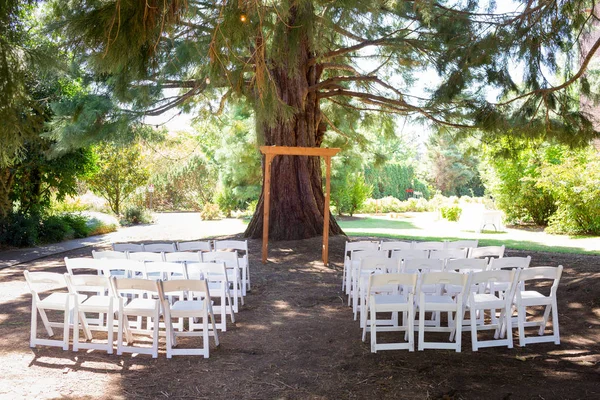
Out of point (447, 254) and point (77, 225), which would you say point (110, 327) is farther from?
point (77, 225)

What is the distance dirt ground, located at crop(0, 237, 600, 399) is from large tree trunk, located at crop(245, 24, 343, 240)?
5359 millimetres

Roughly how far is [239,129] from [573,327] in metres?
18.6

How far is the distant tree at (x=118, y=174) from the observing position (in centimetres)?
2300

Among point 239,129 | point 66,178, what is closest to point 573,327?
point 66,178

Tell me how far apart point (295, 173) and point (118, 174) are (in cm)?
1369

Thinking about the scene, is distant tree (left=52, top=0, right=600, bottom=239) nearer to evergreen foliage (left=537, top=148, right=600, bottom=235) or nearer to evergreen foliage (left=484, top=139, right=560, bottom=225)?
evergreen foliage (left=537, top=148, right=600, bottom=235)

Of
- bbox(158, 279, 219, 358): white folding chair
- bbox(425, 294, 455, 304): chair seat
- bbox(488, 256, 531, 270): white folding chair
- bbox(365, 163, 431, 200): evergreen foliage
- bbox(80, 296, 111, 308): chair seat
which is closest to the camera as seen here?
bbox(158, 279, 219, 358): white folding chair

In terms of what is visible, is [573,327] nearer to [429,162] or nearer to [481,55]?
[481,55]

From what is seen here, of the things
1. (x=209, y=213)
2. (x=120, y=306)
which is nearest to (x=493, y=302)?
(x=120, y=306)

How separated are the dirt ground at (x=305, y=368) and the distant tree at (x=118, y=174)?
58.1ft

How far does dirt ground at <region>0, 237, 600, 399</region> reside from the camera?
3.80 m

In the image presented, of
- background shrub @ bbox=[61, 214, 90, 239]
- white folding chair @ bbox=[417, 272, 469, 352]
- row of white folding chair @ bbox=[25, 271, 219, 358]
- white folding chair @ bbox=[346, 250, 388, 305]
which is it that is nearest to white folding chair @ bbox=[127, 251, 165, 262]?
row of white folding chair @ bbox=[25, 271, 219, 358]

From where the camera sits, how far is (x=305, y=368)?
4.32 meters

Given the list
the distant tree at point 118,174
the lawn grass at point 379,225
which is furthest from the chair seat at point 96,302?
the distant tree at point 118,174
